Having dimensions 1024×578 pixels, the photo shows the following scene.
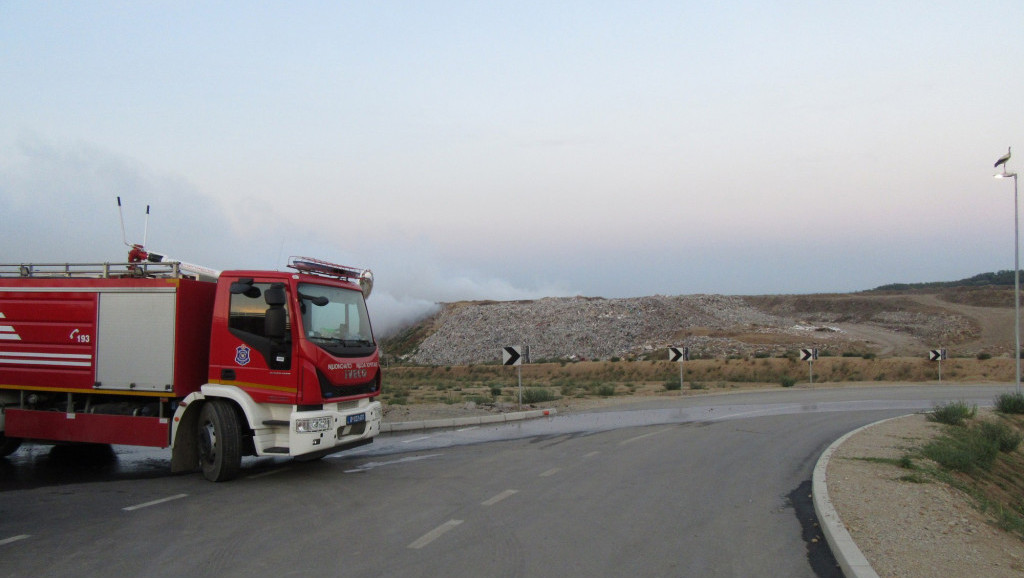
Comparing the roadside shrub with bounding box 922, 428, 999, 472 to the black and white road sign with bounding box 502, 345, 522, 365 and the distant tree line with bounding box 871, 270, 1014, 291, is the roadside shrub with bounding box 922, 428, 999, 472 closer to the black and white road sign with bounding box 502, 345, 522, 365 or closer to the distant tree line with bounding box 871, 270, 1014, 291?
the black and white road sign with bounding box 502, 345, 522, 365

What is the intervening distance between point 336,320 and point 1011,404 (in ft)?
70.9

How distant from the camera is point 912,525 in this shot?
24.0 feet

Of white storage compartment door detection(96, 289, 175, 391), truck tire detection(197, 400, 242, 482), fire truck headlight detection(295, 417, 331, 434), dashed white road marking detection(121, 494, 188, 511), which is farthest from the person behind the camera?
white storage compartment door detection(96, 289, 175, 391)

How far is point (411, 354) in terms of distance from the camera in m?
76.3

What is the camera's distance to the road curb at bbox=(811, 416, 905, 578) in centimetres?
574

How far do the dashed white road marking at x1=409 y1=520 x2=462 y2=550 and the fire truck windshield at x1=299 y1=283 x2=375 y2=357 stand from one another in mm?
3576

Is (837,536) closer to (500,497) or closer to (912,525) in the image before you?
(912,525)

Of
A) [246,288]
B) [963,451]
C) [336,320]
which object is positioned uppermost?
[246,288]

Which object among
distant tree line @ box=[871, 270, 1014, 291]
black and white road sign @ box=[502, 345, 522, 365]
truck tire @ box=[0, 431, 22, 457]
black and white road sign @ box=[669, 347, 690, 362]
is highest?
distant tree line @ box=[871, 270, 1014, 291]

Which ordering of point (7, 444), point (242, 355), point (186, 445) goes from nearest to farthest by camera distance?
point (242, 355) → point (186, 445) → point (7, 444)

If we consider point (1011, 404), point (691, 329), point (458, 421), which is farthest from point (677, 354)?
point (691, 329)

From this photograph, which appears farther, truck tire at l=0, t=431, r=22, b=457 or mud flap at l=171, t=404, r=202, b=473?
truck tire at l=0, t=431, r=22, b=457

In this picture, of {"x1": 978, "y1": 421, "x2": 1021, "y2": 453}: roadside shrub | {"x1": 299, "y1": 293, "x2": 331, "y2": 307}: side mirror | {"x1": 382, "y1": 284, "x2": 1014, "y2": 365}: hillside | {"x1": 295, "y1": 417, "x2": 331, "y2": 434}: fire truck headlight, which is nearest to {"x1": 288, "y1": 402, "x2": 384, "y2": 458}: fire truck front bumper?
{"x1": 295, "y1": 417, "x2": 331, "y2": 434}: fire truck headlight

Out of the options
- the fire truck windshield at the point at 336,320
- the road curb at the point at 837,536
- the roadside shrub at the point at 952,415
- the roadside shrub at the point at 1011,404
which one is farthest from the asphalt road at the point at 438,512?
the roadside shrub at the point at 1011,404
